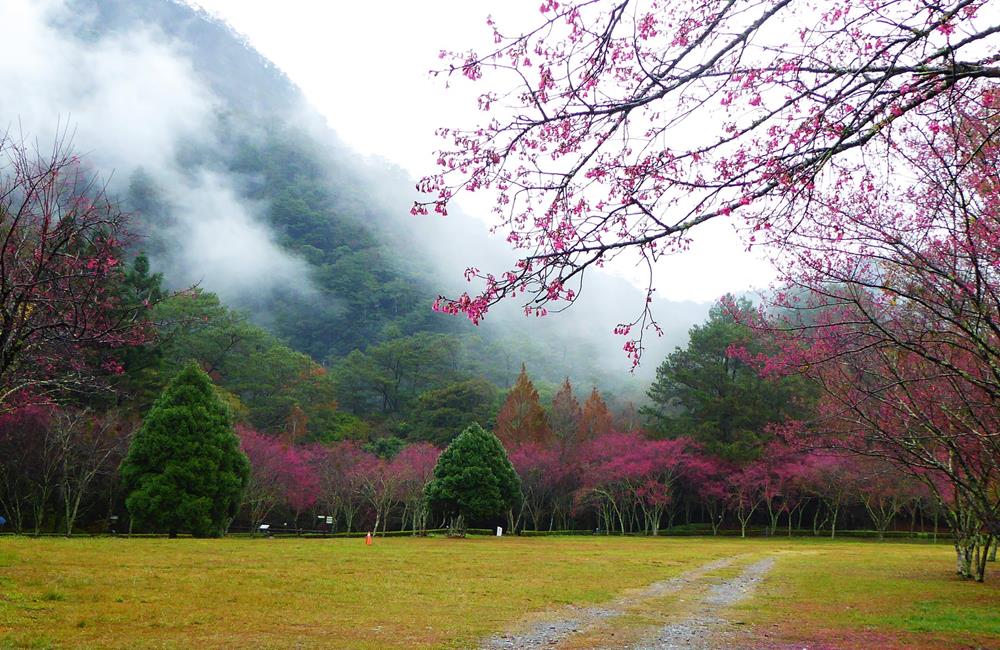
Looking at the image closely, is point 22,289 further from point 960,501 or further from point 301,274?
point 301,274

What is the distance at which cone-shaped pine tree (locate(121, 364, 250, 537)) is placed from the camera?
22719 mm

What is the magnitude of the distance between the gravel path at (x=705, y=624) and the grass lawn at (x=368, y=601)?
0.38m

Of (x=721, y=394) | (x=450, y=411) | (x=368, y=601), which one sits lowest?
(x=368, y=601)

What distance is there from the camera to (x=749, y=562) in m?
19.4

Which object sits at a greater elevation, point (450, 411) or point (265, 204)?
point (265, 204)

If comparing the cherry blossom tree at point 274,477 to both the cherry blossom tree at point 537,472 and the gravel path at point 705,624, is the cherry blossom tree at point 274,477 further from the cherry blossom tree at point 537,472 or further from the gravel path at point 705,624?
the gravel path at point 705,624

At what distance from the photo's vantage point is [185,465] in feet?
76.1

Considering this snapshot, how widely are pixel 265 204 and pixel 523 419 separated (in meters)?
58.8

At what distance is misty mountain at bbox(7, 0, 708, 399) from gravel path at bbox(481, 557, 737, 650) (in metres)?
45.7

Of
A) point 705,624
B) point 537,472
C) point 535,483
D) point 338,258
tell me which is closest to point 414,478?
point 537,472

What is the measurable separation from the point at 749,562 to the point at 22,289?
18.9 meters

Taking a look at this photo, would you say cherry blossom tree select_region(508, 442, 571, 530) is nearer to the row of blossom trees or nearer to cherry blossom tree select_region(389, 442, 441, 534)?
the row of blossom trees

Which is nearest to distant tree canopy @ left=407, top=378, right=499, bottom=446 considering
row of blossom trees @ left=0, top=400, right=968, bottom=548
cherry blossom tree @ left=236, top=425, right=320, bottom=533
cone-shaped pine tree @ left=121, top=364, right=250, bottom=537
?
row of blossom trees @ left=0, top=400, right=968, bottom=548

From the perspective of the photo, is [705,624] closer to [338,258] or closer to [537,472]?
[537,472]
